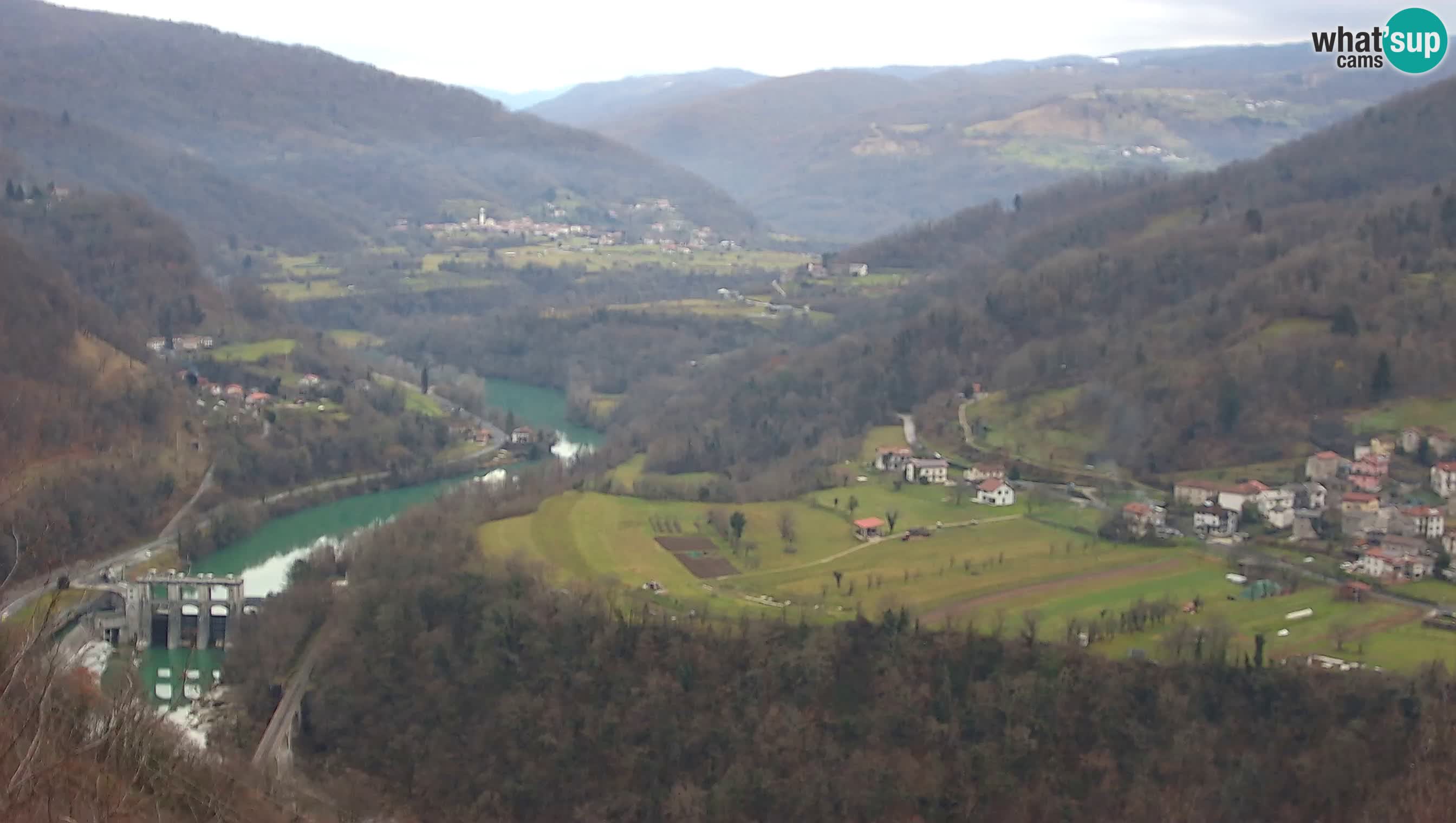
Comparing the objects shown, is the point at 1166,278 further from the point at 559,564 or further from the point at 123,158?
the point at 123,158

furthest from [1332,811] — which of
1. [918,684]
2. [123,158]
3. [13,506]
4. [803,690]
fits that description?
[123,158]

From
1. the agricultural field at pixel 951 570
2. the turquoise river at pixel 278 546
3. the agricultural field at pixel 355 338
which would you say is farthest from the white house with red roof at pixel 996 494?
the agricultural field at pixel 355 338

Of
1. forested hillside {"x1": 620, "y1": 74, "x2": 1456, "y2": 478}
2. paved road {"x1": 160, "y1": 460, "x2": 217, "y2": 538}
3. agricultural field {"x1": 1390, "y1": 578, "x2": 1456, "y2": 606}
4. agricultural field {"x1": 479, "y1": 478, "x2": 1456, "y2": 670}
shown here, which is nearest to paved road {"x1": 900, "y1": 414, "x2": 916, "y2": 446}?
forested hillside {"x1": 620, "y1": 74, "x2": 1456, "y2": 478}

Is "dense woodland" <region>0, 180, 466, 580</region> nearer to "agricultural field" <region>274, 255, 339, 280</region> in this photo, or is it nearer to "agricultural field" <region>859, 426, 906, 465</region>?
"agricultural field" <region>859, 426, 906, 465</region>

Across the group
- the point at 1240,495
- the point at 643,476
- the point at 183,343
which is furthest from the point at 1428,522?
the point at 183,343

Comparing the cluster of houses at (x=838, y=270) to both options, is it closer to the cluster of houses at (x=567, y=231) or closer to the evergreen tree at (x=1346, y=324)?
the cluster of houses at (x=567, y=231)
